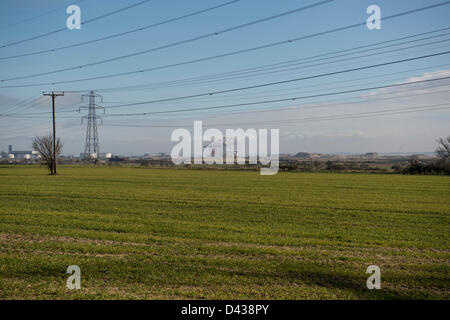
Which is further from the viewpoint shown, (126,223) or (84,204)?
(84,204)

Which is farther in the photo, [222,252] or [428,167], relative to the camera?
[428,167]

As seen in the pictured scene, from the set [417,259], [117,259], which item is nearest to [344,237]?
[417,259]

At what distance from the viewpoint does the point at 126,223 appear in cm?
1469

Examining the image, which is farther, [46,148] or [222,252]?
[46,148]

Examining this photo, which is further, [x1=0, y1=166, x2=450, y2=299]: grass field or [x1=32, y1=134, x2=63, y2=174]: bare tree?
[x1=32, y1=134, x2=63, y2=174]: bare tree

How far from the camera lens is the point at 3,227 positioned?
44.6ft

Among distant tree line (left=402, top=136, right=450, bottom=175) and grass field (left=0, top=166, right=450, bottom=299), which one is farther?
distant tree line (left=402, top=136, right=450, bottom=175)

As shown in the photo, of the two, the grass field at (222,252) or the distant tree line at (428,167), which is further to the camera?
the distant tree line at (428,167)

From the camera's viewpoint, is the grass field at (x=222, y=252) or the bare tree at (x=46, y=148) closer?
the grass field at (x=222, y=252)
